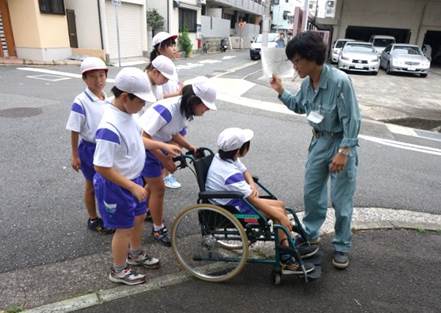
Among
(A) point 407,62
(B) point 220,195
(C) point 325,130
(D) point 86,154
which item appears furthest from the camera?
(A) point 407,62

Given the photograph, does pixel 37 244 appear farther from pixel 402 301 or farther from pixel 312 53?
pixel 402 301

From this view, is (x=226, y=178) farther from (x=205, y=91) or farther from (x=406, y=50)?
(x=406, y=50)

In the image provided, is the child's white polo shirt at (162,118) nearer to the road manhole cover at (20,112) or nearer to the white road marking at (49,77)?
the road manhole cover at (20,112)

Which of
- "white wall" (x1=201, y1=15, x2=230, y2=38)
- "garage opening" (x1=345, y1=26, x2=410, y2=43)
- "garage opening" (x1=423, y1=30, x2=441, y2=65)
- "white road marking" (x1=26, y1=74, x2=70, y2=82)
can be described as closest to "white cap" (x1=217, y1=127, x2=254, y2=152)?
"white road marking" (x1=26, y1=74, x2=70, y2=82)

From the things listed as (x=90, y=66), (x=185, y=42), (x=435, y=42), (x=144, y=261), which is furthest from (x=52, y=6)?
(x=435, y=42)

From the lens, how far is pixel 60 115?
7.00 metres

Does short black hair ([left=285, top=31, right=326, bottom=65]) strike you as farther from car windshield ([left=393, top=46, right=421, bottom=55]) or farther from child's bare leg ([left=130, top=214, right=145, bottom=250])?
car windshield ([left=393, top=46, right=421, bottom=55])

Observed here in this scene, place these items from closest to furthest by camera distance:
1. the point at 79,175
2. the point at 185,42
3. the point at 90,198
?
the point at 90,198 < the point at 79,175 < the point at 185,42

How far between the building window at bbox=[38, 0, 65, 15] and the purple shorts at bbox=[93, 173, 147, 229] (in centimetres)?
1423

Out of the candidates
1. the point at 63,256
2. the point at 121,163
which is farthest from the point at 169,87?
the point at 63,256

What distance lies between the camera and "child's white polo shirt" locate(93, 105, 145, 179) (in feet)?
6.99

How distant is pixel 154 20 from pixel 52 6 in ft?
21.4

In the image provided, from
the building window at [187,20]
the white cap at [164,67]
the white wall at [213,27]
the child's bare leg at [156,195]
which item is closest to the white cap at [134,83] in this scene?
the white cap at [164,67]

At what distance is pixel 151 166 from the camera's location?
2898 millimetres
